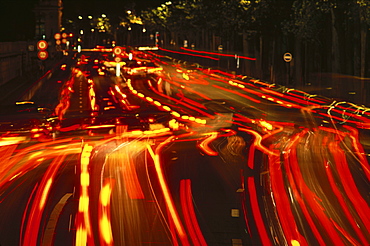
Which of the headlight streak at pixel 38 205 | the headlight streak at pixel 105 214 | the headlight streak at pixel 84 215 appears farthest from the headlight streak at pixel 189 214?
the headlight streak at pixel 38 205

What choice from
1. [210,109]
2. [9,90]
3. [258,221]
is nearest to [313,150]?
[258,221]

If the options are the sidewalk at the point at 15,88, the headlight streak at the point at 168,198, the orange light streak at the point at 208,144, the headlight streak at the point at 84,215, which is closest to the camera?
the headlight streak at the point at 84,215

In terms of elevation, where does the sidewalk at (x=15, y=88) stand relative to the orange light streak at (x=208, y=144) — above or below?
above

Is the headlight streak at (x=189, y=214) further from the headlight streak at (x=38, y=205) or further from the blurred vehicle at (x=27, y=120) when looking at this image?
the blurred vehicle at (x=27, y=120)

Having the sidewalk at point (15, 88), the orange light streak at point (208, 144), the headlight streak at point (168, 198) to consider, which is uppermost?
the sidewalk at point (15, 88)

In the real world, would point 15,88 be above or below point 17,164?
above

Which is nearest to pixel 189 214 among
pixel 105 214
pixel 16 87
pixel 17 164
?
pixel 105 214

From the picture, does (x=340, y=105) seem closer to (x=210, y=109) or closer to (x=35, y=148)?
(x=210, y=109)

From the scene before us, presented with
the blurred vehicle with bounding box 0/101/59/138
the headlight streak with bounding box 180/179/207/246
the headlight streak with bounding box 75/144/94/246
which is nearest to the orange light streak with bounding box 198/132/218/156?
the headlight streak with bounding box 75/144/94/246

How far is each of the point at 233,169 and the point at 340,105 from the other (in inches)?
696

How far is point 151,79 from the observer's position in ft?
165

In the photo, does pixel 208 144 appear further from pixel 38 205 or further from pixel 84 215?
pixel 84 215

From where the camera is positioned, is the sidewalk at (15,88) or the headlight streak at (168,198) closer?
the headlight streak at (168,198)

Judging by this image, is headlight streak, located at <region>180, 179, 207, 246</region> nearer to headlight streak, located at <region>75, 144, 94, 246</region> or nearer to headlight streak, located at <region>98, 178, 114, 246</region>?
headlight streak, located at <region>98, 178, 114, 246</region>
